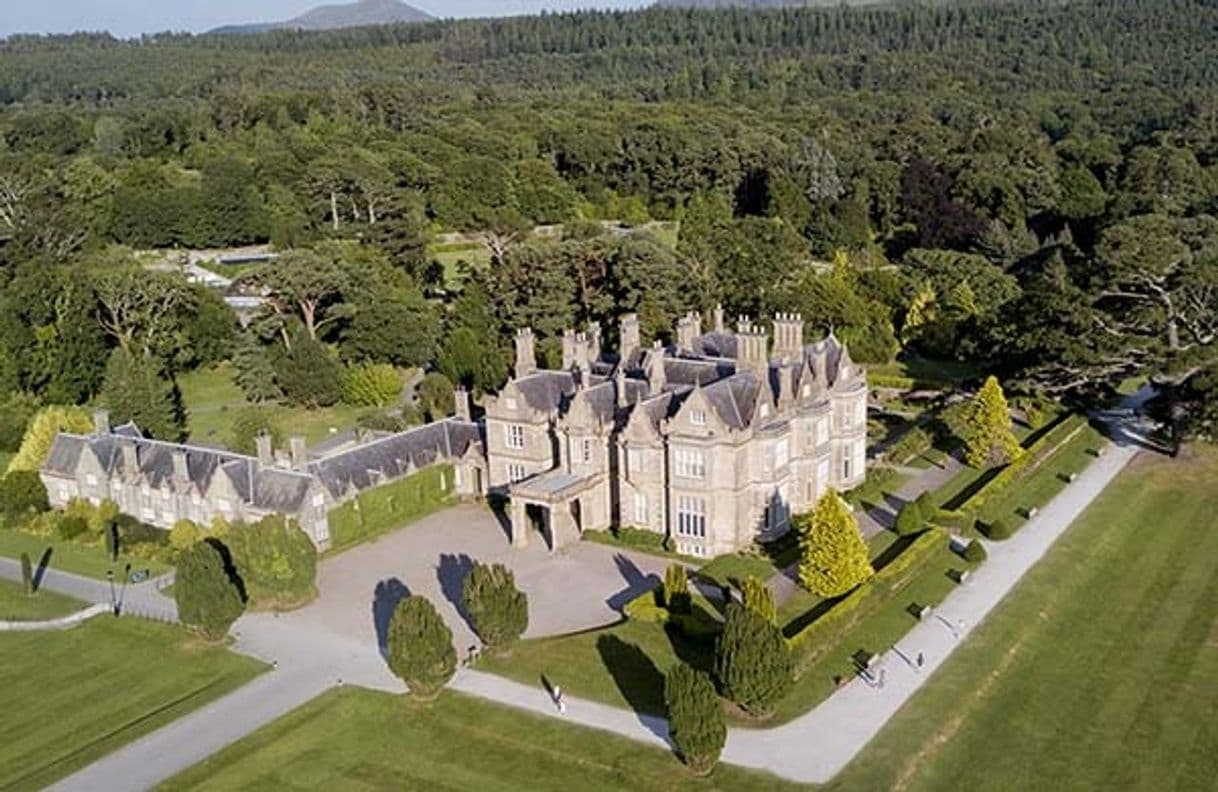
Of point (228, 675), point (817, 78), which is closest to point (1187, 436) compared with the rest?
point (228, 675)

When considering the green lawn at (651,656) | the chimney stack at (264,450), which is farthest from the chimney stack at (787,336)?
the chimney stack at (264,450)

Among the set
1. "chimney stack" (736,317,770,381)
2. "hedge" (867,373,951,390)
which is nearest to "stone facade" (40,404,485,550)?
"chimney stack" (736,317,770,381)

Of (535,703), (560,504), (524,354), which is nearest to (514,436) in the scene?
(524,354)

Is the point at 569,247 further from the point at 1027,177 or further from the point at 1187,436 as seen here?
the point at 1027,177

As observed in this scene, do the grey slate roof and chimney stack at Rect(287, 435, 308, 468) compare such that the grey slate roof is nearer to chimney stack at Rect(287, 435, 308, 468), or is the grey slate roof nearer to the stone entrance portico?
chimney stack at Rect(287, 435, 308, 468)

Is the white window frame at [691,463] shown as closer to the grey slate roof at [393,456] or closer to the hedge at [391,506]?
the grey slate roof at [393,456]

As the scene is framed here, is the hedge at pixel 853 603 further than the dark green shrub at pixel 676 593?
No
